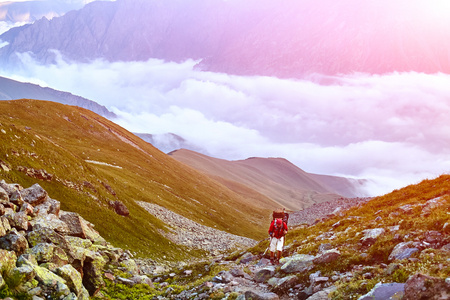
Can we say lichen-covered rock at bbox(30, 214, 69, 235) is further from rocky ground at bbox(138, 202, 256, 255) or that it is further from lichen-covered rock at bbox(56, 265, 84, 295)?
rocky ground at bbox(138, 202, 256, 255)

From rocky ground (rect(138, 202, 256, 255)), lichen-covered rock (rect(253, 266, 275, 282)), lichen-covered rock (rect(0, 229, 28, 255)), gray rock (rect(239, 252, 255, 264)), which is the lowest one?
rocky ground (rect(138, 202, 256, 255))

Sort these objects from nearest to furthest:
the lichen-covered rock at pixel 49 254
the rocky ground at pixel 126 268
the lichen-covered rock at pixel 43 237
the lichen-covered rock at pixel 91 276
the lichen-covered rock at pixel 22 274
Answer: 1. the lichen-covered rock at pixel 22 274
2. the rocky ground at pixel 126 268
3. the lichen-covered rock at pixel 49 254
4. the lichen-covered rock at pixel 43 237
5. the lichen-covered rock at pixel 91 276

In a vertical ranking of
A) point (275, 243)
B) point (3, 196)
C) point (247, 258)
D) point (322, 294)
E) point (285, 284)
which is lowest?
point (247, 258)

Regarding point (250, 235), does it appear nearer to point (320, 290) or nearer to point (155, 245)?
point (155, 245)

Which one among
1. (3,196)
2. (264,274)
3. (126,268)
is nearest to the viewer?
(3,196)

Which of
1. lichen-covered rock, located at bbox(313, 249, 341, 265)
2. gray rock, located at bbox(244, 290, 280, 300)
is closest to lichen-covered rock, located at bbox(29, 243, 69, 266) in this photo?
gray rock, located at bbox(244, 290, 280, 300)

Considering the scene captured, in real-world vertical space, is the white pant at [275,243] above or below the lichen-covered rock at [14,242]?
above

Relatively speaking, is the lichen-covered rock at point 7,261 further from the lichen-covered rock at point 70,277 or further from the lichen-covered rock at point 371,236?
the lichen-covered rock at point 371,236

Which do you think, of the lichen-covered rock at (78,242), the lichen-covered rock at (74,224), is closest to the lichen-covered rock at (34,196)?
the lichen-covered rock at (74,224)

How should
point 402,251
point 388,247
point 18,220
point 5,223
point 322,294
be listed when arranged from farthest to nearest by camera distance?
point 388,247 < point 18,220 < point 402,251 < point 5,223 < point 322,294

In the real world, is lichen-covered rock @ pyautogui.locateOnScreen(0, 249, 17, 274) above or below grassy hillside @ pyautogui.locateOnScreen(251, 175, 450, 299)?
below

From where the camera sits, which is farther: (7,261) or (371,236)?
(371,236)

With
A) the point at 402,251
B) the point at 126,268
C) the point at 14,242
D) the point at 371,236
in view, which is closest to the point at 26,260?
the point at 14,242

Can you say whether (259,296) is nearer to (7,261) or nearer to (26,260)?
(26,260)
